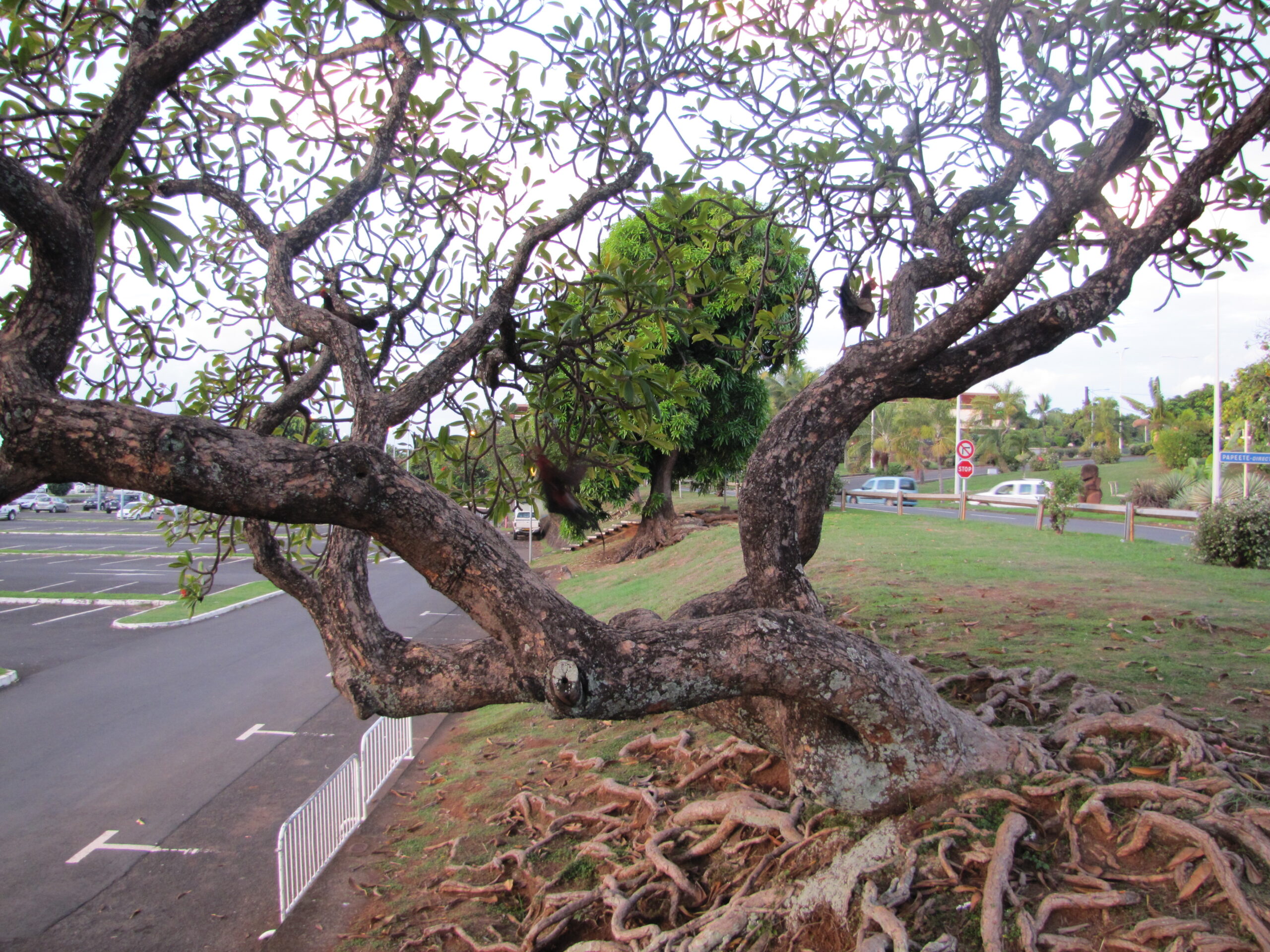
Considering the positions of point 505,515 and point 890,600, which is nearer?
point 505,515

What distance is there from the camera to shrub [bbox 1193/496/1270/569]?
1300 centimetres

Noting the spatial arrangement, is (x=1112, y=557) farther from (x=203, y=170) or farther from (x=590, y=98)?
(x=203, y=170)

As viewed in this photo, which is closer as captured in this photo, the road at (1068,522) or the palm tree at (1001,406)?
the road at (1068,522)

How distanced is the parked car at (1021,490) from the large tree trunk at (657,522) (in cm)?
1531

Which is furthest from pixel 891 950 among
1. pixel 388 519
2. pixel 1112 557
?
pixel 1112 557

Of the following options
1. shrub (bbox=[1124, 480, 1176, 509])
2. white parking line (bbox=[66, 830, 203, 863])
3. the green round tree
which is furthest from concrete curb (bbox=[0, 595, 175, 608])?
shrub (bbox=[1124, 480, 1176, 509])

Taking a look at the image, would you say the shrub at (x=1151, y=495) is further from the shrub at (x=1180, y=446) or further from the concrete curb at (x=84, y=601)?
the concrete curb at (x=84, y=601)

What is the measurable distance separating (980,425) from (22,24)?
2473 inches

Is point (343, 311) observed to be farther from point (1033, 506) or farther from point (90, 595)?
point (1033, 506)

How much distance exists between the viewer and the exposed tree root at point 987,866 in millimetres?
3381

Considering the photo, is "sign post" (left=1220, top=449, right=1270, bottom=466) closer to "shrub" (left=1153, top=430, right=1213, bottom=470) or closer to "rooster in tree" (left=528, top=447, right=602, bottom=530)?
"rooster in tree" (left=528, top=447, right=602, bottom=530)

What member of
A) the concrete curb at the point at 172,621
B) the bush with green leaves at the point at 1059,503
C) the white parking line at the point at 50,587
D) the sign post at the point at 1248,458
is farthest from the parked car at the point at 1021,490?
the white parking line at the point at 50,587

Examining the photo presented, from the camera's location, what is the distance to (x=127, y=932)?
20.7 feet

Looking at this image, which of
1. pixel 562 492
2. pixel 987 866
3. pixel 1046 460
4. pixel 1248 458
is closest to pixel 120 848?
pixel 562 492
